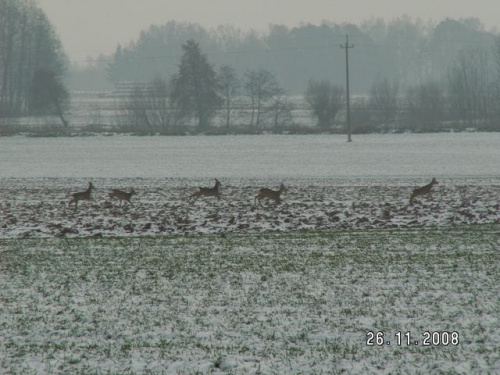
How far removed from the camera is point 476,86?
11294 centimetres

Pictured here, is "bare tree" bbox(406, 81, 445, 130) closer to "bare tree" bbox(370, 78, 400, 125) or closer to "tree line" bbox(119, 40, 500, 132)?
"tree line" bbox(119, 40, 500, 132)

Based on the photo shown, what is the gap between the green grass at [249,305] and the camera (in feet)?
26.8

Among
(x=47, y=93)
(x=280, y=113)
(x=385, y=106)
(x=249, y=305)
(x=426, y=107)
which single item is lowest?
(x=249, y=305)

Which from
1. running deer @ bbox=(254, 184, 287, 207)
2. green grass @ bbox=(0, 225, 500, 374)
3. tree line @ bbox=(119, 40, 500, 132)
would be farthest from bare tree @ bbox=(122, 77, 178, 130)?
green grass @ bbox=(0, 225, 500, 374)

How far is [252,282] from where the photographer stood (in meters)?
11.9

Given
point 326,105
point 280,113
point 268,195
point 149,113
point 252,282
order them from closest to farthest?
point 252,282, point 268,195, point 326,105, point 149,113, point 280,113

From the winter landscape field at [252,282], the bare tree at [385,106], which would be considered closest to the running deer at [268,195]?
the winter landscape field at [252,282]

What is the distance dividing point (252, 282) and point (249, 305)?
150 cm

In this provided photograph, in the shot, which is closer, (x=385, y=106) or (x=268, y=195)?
(x=268, y=195)

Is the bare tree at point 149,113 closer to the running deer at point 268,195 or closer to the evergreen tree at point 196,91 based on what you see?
the evergreen tree at point 196,91

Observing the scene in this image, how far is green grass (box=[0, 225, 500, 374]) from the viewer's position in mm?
8172

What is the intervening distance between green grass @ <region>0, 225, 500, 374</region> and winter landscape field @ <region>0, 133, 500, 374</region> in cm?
3

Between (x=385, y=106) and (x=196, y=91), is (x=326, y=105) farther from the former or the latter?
(x=196, y=91)

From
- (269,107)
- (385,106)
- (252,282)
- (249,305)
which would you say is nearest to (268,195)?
(252,282)
